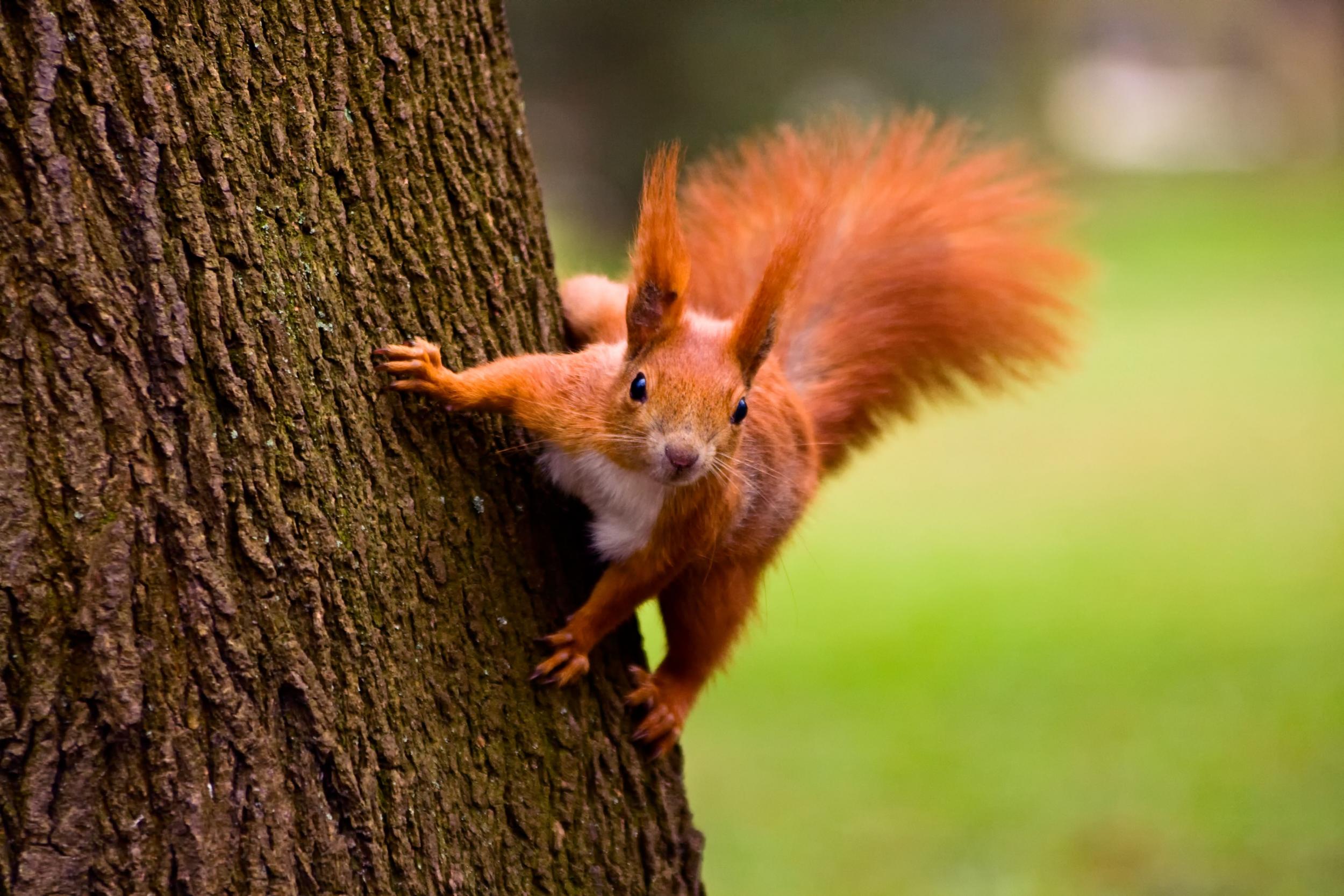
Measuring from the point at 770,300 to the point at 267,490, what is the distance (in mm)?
781

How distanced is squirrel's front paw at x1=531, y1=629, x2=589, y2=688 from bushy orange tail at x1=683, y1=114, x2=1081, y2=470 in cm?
80

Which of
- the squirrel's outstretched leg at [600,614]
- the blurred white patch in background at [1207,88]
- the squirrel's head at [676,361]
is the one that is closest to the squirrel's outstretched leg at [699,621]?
the squirrel's outstretched leg at [600,614]

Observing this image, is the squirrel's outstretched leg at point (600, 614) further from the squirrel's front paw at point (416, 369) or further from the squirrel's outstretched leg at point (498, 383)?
the squirrel's front paw at point (416, 369)

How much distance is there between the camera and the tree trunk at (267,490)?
1588mm

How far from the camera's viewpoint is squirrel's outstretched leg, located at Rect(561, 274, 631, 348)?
237 centimetres

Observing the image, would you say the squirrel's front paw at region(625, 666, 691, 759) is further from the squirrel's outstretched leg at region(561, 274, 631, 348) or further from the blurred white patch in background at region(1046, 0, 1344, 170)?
the blurred white patch in background at region(1046, 0, 1344, 170)

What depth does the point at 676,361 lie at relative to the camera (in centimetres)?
215

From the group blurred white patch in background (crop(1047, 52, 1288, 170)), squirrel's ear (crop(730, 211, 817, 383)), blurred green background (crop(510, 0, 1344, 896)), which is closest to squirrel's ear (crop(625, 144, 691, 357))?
squirrel's ear (crop(730, 211, 817, 383))

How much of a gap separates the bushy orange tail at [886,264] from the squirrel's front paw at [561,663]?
0.80m

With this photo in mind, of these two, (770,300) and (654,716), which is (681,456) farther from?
(654,716)

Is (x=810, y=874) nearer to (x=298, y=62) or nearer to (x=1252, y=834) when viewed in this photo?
(x=1252, y=834)

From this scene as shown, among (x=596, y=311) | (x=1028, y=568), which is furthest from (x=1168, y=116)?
(x=596, y=311)

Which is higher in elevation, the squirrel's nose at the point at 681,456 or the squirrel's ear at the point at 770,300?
the squirrel's ear at the point at 770,300

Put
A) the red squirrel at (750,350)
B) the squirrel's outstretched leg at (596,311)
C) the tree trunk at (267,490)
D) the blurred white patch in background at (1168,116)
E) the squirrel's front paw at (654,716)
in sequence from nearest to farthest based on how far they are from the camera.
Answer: the tree trunk at (267,490), the red squirrel at (750,350), the squirrel's front paw at (654,716), the squirrel's outstretched leg at (596,311), the blurred white patch in background at (1168,116)
